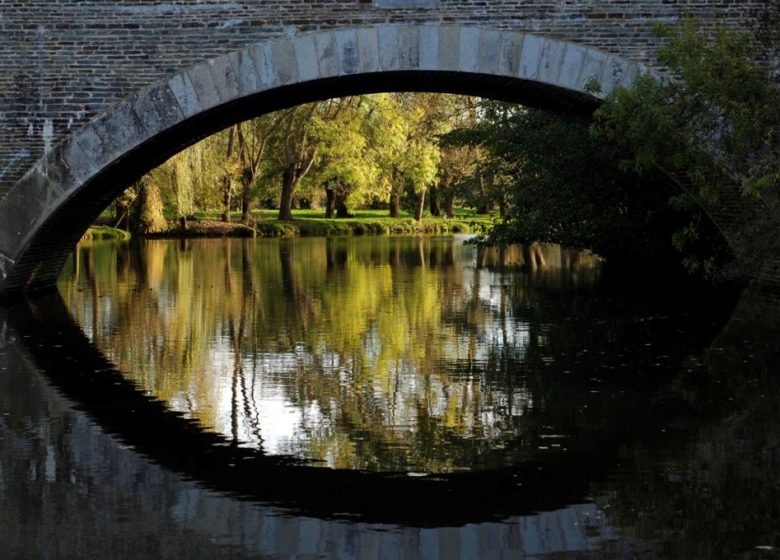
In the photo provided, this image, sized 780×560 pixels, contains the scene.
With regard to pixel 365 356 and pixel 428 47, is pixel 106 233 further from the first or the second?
pixel 365 356

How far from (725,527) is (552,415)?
2.93m

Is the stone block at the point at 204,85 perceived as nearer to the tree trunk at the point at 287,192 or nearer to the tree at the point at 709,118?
the tree at the point at 709,118

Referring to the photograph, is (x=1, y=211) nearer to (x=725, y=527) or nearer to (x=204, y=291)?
(x=204, y=291)

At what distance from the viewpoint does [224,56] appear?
1550 centimetres

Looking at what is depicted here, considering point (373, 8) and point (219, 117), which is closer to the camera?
point (373, 8)

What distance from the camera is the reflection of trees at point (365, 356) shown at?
327 inches

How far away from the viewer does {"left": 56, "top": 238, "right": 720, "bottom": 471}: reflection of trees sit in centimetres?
830

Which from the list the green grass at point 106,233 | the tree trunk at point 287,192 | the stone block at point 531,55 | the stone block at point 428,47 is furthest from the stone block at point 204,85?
the tree trunk at point 287,192

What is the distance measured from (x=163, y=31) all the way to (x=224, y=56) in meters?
0.88

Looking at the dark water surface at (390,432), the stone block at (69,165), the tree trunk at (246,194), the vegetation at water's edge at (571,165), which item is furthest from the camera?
the tree trunk at (246,194)

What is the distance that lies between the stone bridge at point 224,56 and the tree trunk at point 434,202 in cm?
4893

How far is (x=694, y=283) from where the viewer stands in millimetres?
21984

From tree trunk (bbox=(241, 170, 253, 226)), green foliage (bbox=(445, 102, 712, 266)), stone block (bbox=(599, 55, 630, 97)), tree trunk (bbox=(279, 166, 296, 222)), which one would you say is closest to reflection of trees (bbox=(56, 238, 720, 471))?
green foliage (bbox=(445, 102, 712, 266))

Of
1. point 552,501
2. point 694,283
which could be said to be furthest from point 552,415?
point 694,283
